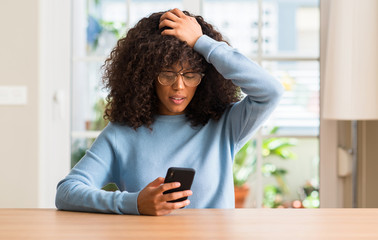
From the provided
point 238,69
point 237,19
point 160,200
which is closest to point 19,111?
point 238,69

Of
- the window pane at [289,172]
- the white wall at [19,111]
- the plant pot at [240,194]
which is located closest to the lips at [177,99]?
the white wall at [19,111]

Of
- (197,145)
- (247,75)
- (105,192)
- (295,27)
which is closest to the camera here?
(105,192)

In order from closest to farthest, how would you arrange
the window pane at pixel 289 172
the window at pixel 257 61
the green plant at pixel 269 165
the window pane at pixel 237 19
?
1. the window at pixel 257 61
2. the green plant at pixel 269 165
3. the window pane at pixel 237 19
4. the window pane at pixel 289 172

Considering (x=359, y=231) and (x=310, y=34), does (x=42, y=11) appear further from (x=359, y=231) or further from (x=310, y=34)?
(x=310, y=34)

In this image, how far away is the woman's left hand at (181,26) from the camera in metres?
1.61

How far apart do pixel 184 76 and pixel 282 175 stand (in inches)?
140

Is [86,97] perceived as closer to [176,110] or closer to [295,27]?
[176,110]

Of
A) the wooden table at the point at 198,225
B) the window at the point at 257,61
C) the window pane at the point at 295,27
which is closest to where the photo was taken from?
the wooden table at the point at 198,225

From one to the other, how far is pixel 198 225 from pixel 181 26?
1.99 ft

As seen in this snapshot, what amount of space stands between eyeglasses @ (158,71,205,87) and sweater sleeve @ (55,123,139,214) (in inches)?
8.8

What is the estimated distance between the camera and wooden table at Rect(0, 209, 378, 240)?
117cm

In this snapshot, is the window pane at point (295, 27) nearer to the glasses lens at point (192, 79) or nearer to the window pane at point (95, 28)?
the window pane at point (95, 28)

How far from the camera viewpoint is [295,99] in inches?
186

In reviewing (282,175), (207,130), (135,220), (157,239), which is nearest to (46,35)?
(207,130)
